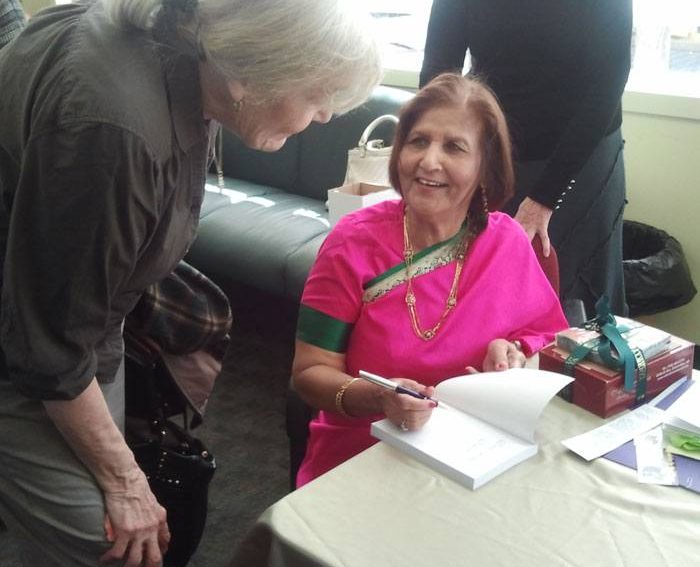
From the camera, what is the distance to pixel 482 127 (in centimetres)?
154

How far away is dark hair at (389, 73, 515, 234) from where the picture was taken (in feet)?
5.03

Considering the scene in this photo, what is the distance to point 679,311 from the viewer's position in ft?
10.0

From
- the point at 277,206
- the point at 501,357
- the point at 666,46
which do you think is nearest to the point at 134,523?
the point at 501,357

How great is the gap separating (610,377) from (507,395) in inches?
7.0

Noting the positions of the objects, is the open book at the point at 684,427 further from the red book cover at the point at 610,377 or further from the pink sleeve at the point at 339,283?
the pink sleeve at the point at 339,283

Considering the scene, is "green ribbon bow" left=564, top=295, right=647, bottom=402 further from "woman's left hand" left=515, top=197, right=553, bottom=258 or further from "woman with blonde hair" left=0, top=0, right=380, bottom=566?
"woman's left hand" left=515, top=197, right=553, bottom=258

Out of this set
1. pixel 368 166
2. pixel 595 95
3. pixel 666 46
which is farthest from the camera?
pixel 666 46

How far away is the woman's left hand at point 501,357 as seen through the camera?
1390 millimetres

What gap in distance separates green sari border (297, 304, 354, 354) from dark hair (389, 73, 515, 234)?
320 millimetres

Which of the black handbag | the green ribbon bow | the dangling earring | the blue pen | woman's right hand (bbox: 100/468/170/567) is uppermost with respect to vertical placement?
the dangling earring

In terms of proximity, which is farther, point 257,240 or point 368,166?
point 257,240

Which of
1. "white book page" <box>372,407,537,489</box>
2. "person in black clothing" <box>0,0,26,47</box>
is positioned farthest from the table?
"person in black clothing" <box>0,0,26,47</box>

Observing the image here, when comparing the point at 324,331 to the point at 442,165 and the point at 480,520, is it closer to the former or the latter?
the point at 442,165

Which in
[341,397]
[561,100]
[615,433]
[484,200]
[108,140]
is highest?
[108,140]
